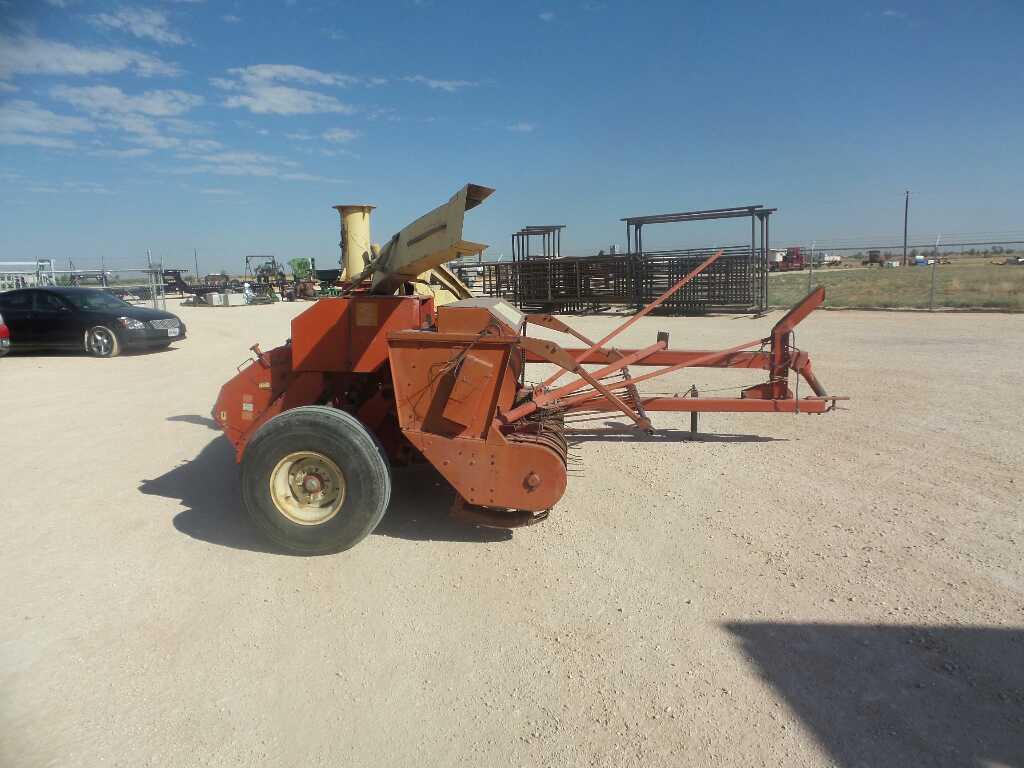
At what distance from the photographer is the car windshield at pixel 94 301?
1377cm

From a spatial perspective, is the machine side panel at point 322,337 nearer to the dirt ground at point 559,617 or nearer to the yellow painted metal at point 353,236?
the dirt ground at point 559,617

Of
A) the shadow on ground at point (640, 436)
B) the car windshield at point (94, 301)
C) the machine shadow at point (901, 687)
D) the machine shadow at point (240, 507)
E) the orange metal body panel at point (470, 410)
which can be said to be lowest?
the machine shadow at point (901, 687)

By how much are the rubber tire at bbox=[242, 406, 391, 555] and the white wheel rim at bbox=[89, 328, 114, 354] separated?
11.3 metres

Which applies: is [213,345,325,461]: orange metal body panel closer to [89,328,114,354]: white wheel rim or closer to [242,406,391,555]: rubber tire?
[242,406,391,555]: rubber tire

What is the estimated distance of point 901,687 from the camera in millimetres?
2908

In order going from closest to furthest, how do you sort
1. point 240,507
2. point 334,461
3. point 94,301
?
point 334,461 → point 240,507 → point 94,301

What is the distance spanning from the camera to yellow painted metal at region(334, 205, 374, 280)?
268 inches

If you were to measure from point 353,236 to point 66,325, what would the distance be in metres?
9.83

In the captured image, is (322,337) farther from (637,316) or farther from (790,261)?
(790,261)

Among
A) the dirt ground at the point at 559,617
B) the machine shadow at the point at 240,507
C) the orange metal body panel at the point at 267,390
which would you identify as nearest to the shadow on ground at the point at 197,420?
the dirt ground at the point at 559,617

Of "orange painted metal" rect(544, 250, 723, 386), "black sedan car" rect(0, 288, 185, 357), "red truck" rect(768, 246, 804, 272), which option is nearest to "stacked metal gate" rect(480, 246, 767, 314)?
"black sedan car" rect(0, 288, 185, 357)

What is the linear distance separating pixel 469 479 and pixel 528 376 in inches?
249

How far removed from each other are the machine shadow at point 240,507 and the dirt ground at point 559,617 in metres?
0.03

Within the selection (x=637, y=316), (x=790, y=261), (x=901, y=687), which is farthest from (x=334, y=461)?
(x=790, y=261)
